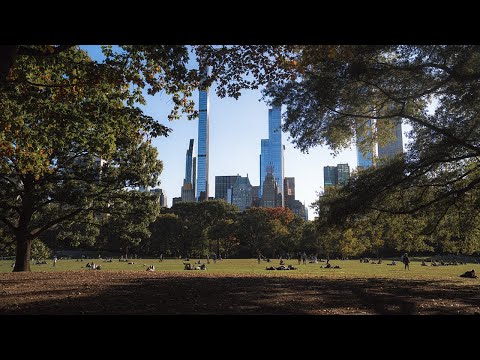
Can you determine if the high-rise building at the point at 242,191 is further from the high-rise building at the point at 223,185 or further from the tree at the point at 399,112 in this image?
the tree at the point at 399,112

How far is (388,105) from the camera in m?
14.0

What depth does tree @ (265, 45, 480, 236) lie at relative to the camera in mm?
11336

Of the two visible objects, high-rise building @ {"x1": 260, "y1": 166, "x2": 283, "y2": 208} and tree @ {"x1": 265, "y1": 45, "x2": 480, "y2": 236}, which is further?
high-rise building @ {"x1": 260, "y1": 166, "x2": 283, "y2": 208}

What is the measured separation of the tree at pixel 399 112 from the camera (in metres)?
11.3

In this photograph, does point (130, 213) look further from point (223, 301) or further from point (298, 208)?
point (298, 208)

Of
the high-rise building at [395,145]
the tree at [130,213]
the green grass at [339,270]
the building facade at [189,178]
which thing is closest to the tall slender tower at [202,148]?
the building facade at [189,178]

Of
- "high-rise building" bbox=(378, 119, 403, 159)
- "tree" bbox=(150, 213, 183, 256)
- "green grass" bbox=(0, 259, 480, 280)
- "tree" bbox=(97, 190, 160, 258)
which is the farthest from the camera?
"tree" bbox=(150, 213, 183, 256)

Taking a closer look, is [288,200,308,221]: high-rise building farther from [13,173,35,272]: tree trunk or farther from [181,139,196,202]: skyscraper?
[13,173,35,272]: tree trunk

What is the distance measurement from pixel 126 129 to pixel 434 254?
55.6m

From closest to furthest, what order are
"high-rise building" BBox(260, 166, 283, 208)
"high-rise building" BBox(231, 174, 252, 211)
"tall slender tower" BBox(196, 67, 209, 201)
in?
1. "tall slender tower" BBox(196, 67, 209, 201)
2. "high-rise building" BBox(260, 166, 283, 208)
3. "high-rise building" BBox(231, 174, 252, 211)

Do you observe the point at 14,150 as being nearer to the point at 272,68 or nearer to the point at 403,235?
the point at 272,68

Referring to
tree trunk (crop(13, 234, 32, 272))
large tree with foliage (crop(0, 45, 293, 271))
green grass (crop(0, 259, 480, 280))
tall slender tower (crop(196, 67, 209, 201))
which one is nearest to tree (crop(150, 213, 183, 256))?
tall slender tower (crop(196, 67, 209, 201))

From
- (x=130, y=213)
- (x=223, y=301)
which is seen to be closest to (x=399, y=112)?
(x=223, y=301)
